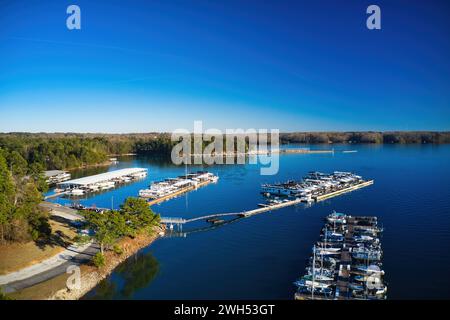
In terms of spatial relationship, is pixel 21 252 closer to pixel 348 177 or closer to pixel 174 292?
pixel 174 292

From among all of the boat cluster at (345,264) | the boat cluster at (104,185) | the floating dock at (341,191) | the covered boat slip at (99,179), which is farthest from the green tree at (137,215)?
the covered boat slip at (99,179)

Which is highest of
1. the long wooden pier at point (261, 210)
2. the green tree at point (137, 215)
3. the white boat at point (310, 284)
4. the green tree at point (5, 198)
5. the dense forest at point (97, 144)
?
the dense forest at point (97, 144)

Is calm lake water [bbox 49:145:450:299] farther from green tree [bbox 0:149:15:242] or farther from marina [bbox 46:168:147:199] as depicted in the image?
green tree [bbox 0:149:15:242]

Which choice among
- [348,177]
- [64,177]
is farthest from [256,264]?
[64,177]

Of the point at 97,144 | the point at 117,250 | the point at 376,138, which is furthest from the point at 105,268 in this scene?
the point at 376,138

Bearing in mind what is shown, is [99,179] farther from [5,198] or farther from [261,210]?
[5,198]

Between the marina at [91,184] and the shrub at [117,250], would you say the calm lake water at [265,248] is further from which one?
the marina at [91,184]
